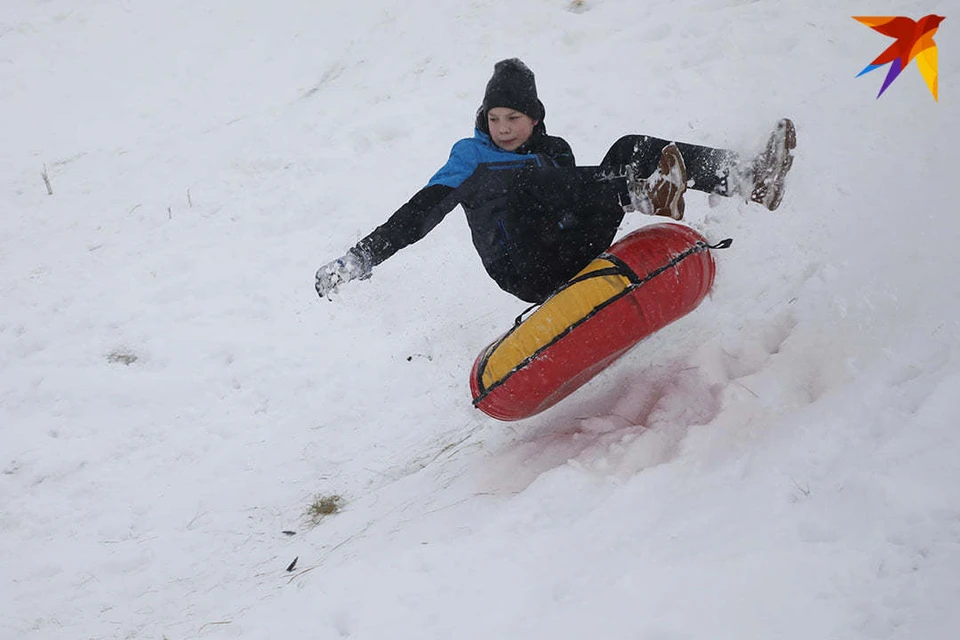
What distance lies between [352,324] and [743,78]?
12.0 feet

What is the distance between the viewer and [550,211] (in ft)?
11.2

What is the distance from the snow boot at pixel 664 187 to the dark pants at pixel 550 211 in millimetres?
80

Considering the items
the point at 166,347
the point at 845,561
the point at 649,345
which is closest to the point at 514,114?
the point at 649,345

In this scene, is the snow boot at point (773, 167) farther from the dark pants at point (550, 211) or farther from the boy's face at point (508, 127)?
the boy's face at point (508, 127)

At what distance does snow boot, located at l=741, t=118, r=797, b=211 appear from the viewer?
115 inches

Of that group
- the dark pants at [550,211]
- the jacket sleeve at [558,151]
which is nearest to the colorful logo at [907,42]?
the dark pants at [550,211]

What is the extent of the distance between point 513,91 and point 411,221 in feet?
2.53

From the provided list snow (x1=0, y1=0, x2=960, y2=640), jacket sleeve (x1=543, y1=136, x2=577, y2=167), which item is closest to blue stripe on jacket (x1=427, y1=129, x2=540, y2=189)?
jacket sleeve (x1=543, y1=136, x2=577, y2=167)

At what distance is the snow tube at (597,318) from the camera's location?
122 inches

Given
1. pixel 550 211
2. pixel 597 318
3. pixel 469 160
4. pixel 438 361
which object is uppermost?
pixel 469 160

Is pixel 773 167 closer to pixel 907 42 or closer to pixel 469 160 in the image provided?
pixel 907 42

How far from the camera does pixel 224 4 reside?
32.3 ft

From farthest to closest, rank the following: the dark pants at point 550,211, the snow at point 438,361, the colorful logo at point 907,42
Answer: the dark pants at point 550,211 < the colorful logo at point 907,42 < the snow at point 438,361

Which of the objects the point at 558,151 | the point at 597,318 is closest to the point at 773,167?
the point at 597,318
